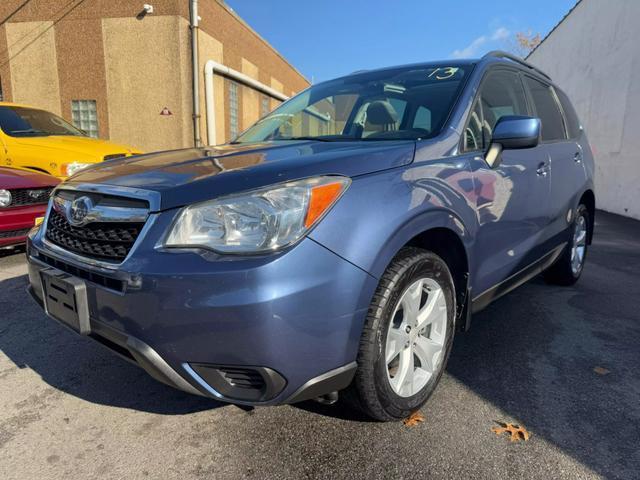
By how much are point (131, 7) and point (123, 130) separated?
326 centimetres

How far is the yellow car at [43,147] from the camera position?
5.96 m

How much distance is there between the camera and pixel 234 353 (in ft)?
5.11

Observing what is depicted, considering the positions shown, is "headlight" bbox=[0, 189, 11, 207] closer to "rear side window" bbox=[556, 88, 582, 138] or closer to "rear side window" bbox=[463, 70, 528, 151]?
"rear side window" bbox=[463, 70, 528, 151]

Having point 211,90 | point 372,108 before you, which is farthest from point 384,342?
point 211,90

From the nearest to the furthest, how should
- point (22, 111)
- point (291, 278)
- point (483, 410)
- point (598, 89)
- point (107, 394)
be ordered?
point (291, 278), point (483, 410), point (107, 394), point (22, 111), point (598, 89)

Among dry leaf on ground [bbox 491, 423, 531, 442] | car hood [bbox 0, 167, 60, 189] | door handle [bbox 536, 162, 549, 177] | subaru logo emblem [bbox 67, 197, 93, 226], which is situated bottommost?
dry leaf on ground [bbox 491, 423, 531, 442]

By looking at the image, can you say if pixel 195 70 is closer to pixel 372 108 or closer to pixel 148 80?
pixel 148 80

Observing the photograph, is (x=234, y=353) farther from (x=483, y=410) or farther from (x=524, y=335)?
(x=524, y=335)

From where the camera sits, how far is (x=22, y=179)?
4.73m

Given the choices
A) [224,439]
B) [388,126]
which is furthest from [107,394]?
[388,126]

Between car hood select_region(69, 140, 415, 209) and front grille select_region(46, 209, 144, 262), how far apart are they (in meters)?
0.17

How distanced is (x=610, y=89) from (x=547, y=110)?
350 inches

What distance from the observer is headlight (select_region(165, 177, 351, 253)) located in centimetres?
157

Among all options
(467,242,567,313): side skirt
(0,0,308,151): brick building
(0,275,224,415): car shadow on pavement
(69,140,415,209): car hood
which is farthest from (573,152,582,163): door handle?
(0,0,308,151): brick building
